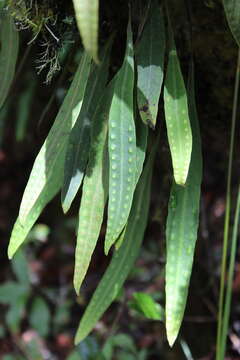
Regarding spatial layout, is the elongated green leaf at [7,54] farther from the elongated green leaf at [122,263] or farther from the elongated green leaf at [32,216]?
the elongated green leaf at [122,263]

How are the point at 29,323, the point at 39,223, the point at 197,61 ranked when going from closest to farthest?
the point at 197,61 → the point at 29,323 → the point at 39,223

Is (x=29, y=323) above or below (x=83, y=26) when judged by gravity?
below

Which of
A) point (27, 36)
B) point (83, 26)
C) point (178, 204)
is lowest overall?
point (178, 204)

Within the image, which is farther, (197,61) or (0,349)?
(0,349)

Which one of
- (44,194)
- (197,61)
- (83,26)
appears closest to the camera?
(83,26)

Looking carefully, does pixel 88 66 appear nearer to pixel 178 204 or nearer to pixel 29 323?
pixel 178 204

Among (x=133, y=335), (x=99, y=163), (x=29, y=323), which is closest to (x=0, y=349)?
(x=29, y=323)
